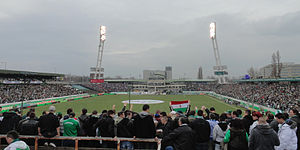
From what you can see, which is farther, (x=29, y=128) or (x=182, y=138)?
(x=29, y=128)

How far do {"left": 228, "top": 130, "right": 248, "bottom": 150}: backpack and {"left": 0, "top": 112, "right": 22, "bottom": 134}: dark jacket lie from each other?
8.13 meters

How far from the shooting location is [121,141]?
635cm

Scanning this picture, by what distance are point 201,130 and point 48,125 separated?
5476mm

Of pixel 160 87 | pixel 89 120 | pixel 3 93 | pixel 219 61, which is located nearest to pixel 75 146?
pixel 89 120

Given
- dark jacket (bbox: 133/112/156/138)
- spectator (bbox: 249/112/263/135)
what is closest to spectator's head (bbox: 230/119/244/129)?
spectator (bbox: 249/112/263/135)

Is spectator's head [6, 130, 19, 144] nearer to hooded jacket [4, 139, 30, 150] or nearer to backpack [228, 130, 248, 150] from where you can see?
hooded jacket [4, 139, 30, 150]

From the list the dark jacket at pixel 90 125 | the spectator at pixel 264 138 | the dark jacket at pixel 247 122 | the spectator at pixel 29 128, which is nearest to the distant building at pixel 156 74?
the dark jacket at pixel 247 122

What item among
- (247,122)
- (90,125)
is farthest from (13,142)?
(247,122)

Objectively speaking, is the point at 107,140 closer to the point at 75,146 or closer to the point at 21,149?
the point at 75,146

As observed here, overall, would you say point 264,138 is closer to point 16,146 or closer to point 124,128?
point 124,128

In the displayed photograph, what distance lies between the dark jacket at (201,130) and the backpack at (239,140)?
936 millimetres

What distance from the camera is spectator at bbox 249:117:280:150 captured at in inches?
184

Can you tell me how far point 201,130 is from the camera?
5.82 metres

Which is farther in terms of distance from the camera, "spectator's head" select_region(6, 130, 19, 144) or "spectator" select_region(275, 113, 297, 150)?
"spectator" select_region(275, 113, 297, 150)
